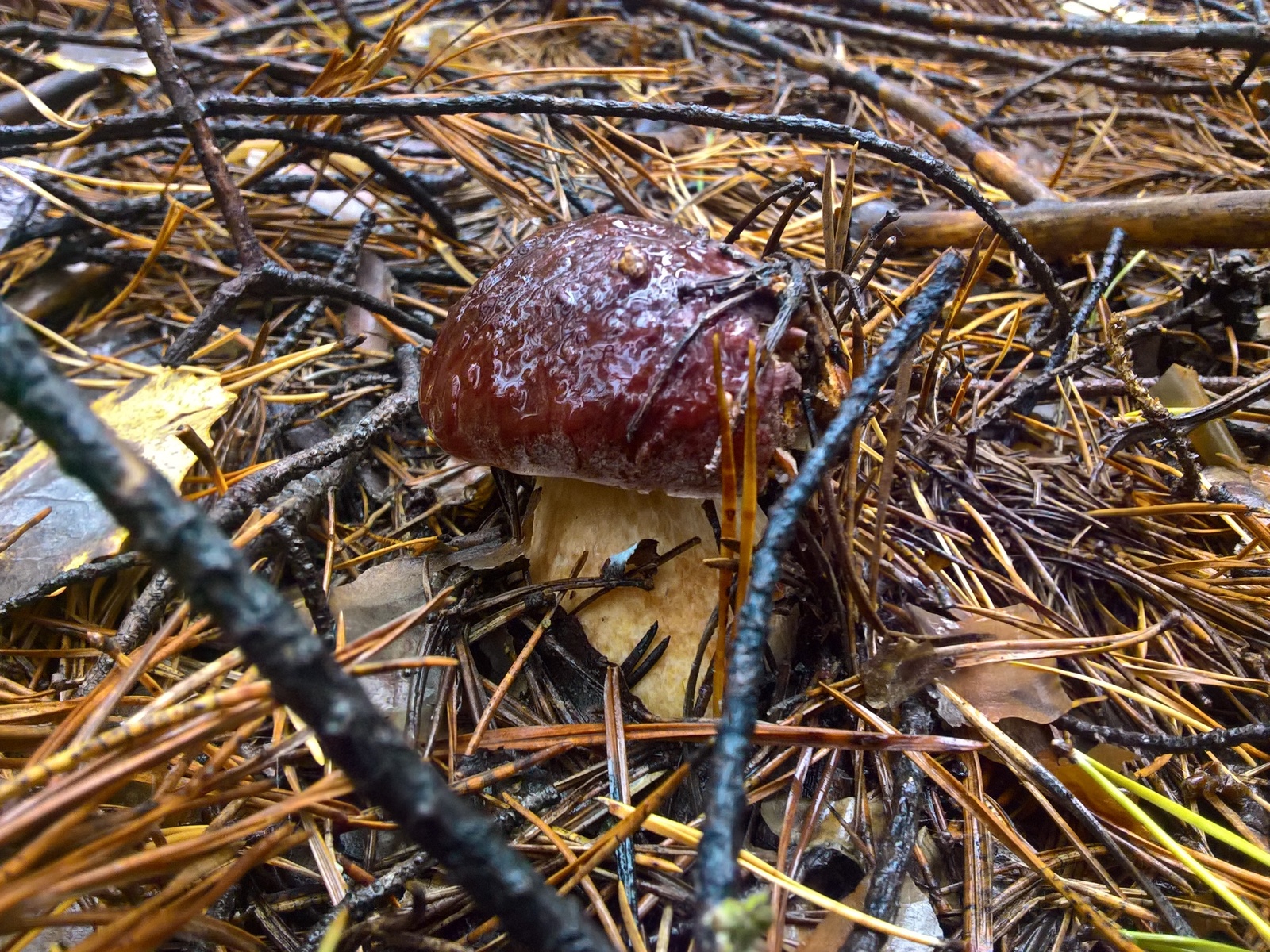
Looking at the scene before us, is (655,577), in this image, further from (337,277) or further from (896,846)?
(337,277)

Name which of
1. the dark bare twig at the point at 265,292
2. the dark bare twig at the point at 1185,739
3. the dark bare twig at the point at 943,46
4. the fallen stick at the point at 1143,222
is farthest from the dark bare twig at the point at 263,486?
the dark bare twig at the point at 943,46

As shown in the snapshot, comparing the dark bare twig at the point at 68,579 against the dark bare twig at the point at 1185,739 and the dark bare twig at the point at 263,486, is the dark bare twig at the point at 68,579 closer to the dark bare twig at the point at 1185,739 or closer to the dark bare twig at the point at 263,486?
the dark bare twig at the point at 263,486

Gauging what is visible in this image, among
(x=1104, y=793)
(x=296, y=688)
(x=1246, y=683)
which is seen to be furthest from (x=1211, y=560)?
(x=296, y=688)

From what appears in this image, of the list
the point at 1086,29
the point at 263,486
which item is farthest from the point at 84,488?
the point at 1086,29

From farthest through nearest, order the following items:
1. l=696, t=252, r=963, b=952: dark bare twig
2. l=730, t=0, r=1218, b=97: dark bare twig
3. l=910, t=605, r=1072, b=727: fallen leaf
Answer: l=730, t=0, r=1218, b=97: dark bare twig → l=910, t=605, r=1072, b=727: fallen leaf → l=696, t=252, r=963, b=952: dark bare twig

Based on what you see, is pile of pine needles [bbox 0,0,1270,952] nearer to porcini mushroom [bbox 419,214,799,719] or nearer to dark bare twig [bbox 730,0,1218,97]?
dark bare twig [bbox 730,0,1218,97]

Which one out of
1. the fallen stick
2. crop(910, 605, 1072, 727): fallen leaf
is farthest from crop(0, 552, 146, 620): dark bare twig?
the fallen stick
